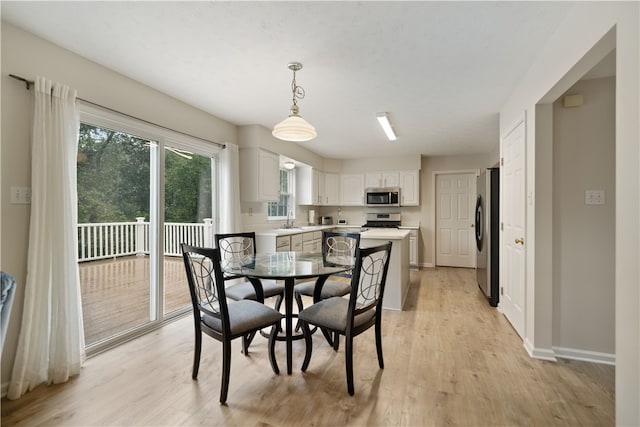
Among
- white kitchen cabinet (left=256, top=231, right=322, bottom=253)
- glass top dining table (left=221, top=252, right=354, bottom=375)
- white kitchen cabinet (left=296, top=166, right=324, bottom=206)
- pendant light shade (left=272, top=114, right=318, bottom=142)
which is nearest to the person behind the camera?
glass top dining table (left=221, top=252, right=354, bottom=375)

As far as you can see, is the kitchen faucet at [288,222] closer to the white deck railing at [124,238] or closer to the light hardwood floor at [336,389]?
the white deck railing at [124,238]

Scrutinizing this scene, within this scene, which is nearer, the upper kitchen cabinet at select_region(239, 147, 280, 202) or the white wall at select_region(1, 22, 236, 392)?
the white wall at select_region(1, 22, 236, 392)

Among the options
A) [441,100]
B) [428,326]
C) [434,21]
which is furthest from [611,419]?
[441,100]

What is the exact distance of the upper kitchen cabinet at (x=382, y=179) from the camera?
6535mm

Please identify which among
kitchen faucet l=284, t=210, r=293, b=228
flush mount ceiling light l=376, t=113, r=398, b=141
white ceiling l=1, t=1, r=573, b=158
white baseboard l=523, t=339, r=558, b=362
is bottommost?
white baseboard l=523, t=339, r=558, b=362

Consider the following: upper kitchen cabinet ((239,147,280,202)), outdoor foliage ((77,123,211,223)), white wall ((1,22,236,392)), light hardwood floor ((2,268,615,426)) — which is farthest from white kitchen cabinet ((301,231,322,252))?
white wall ((1,22,236,392))

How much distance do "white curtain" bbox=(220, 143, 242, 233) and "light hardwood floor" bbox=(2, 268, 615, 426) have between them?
1.46 meters

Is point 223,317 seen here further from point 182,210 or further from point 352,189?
point 352,189

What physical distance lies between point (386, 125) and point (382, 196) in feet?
8.47

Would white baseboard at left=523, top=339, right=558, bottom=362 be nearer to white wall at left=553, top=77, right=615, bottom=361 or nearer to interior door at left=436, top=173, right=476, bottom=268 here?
white wall at left=553, top=77, right=615, bottom=361

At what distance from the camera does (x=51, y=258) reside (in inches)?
82.4

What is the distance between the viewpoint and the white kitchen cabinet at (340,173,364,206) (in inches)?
269

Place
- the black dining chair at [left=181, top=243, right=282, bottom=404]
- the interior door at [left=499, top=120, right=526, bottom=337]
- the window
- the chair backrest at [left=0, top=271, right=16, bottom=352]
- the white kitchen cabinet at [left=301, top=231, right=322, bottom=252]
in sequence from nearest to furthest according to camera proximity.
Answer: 1. the chair backrest at [left=0, top=271, right=16, bottom=352]
2. the black dining chair at [left=181, top=243, right=282, bottom=404]
3. the interior door at [left=499, top=120, right=526, bottom=337]
4. the white kitchen cabinet at [left=301, top=231, right=322, bottom=252]
5. the window

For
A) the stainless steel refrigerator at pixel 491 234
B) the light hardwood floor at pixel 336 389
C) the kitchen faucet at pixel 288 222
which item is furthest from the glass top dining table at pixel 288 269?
the kitchen faucet at pixel 288 222
